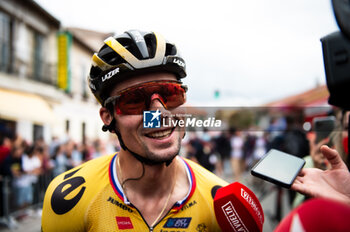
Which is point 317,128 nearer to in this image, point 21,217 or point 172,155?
point 172,155

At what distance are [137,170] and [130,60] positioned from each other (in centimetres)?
79

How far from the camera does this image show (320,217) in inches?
29.4

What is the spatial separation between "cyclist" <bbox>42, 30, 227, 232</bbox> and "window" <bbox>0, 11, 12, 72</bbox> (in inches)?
610

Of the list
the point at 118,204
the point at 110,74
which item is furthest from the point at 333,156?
the point at 110,74

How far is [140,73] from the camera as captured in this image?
2061 mm

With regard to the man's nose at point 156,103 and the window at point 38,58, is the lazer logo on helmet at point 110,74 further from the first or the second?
the window at point 38,58

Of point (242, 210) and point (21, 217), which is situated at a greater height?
point (242, 210)

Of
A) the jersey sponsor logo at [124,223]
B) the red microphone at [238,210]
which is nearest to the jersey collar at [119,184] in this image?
the jersey sponsor logo at [124,223]

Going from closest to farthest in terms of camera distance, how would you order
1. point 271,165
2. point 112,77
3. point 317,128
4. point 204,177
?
point 271,165 → point 112,77 → point 204,177 → point 317,128

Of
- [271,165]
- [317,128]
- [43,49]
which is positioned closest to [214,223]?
[271,165]

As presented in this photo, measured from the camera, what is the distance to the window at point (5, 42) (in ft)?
50.0

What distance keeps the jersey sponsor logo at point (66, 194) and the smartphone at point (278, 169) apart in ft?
3.95

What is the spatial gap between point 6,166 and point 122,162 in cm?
576

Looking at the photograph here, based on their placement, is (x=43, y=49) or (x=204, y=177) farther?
(x=43, y=49)
